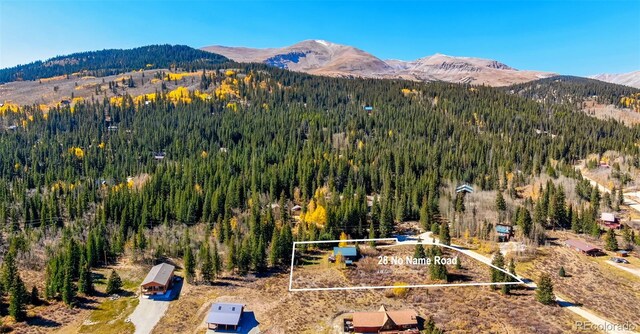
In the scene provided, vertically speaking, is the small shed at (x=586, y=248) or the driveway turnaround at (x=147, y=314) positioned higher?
the small shed at (x=586, y=248)

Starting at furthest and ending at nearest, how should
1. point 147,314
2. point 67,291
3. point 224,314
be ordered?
point 67,291
point 147,314
point 224,314

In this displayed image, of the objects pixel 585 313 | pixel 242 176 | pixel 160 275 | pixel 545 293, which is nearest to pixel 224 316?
pixel 160 275

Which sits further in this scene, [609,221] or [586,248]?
[609,221]

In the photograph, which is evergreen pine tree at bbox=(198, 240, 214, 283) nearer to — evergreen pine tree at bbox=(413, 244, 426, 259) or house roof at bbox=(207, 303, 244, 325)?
house roof at bbox=(207, 303, 244, 325)

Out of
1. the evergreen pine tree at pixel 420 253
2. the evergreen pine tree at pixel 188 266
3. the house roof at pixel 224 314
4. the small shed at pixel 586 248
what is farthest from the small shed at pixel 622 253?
the evergreen pine tree at pixel 188 266

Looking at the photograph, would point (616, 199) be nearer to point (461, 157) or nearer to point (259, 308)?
point (461, 157)

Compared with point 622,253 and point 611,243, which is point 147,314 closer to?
point 611,243

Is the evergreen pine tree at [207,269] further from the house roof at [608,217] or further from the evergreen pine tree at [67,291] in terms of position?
the house roof at [608,217]
